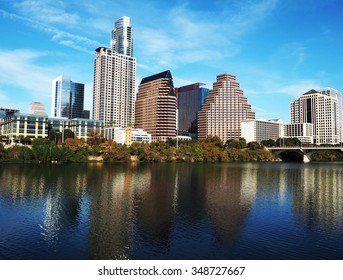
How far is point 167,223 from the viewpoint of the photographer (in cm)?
2808

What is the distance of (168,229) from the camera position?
85.7ft

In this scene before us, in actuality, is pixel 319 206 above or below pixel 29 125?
below

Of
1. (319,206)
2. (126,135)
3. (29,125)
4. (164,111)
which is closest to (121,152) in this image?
(126,135)

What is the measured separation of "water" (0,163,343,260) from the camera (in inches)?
829

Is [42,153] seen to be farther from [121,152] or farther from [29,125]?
[29,125]

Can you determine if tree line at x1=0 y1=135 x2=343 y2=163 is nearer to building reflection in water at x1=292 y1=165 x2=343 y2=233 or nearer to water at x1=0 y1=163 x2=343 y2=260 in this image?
water at x1=0 y1=163 x2=343 y2=260

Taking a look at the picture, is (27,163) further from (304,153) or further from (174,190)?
(304,153)

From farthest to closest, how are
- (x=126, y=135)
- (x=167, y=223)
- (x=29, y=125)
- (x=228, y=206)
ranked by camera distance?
1. (x=126, y=135)
2. (x=29, y=125)
3. (x=228, y=206)
4. (x=167, y=223)

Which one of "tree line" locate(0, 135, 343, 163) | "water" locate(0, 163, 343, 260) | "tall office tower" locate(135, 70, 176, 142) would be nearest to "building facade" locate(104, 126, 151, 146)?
"tall office tower" locate(135, 70, 176, 142)

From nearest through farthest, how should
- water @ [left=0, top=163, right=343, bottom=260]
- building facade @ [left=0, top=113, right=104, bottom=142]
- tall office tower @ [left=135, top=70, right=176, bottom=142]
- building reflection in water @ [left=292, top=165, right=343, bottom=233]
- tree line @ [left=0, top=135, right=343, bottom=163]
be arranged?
water @ [left=0, top=163, right=343, bottom=260] < building reflection in water @ [left=292, top=165, right=343, bottom=233] < tree line @ [left=0, top=135, right=343, bottom=163] < building facade @ [left=0, top=113, right=104, bottom=142] < tall office tower @ [left=135, top=70, right=176, bottom=142]

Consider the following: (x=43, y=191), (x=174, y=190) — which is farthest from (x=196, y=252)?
(x=43, y=191)

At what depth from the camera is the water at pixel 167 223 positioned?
69.1ft

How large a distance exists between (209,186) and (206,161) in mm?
80608

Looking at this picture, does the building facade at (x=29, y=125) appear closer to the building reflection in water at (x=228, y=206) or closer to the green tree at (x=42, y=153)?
the green tree at (x=42, y=153)
